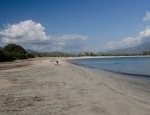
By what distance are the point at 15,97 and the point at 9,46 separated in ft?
451

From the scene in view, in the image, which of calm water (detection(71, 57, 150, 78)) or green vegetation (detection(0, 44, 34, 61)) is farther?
green vegetation (detection(0, 44, 34, 61))

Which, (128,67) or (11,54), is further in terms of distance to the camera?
A: (11,54)

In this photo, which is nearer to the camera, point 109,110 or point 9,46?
point 109,110

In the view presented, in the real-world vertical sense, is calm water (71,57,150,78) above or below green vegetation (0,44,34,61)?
below

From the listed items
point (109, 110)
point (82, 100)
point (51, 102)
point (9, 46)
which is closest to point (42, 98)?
point (51, 102)

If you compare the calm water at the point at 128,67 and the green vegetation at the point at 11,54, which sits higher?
the green vegetation at the point at 11,54

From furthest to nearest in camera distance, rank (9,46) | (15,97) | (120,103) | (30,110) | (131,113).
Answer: (9,46) < (15,97) < (120,103) < (30,110) < (131,113)

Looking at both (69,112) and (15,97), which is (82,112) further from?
(15,97)

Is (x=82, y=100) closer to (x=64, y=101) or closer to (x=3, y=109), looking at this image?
(x=64, y=101)

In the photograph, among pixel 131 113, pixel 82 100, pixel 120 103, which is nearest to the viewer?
pixel 131 113

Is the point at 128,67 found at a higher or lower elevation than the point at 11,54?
lower

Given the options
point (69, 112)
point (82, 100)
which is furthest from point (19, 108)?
point (82, 100)

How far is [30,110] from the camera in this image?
33.9 feet

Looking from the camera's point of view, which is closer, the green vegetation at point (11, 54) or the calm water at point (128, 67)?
the calm water at point (128, 67)
